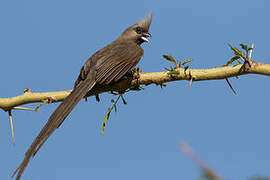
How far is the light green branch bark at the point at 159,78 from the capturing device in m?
3.16

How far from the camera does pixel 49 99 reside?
144 inches

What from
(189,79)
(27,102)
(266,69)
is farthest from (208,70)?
(27,102)

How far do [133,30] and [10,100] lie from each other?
3.54 meters

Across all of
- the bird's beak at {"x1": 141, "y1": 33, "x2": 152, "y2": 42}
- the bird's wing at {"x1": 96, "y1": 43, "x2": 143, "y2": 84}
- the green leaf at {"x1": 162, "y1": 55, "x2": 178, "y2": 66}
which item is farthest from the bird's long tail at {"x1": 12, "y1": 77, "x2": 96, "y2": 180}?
the bird's beak at {"x1": 141, "y1": 33, "x2": 152, "y2": 42}

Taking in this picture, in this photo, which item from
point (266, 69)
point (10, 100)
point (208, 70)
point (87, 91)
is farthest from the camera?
point (87, 91)

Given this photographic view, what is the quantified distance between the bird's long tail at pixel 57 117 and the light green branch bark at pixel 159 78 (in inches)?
4.4

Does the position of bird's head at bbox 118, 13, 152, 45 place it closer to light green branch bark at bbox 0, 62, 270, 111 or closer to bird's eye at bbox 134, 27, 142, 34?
bird's eye at bbox 134, 27, 142, 34

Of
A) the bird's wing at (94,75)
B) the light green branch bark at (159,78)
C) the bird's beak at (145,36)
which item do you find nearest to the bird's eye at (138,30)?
the bird's beak at (145,36)

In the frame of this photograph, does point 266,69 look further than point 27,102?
No

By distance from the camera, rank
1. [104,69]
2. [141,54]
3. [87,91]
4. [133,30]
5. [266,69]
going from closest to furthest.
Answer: [266,69]
[87,91]
[104,69]
[141,54]
[133,30]

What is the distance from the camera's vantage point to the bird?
10.9 ft

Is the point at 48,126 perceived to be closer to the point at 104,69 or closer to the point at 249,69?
the point at 104,69

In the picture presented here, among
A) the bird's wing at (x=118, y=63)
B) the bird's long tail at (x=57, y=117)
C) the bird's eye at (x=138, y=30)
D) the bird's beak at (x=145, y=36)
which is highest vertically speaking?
the bird's eye at (x=138, y=30)

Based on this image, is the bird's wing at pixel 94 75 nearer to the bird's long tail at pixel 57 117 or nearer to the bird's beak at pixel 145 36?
the bird's long tail at pixel 57 117
